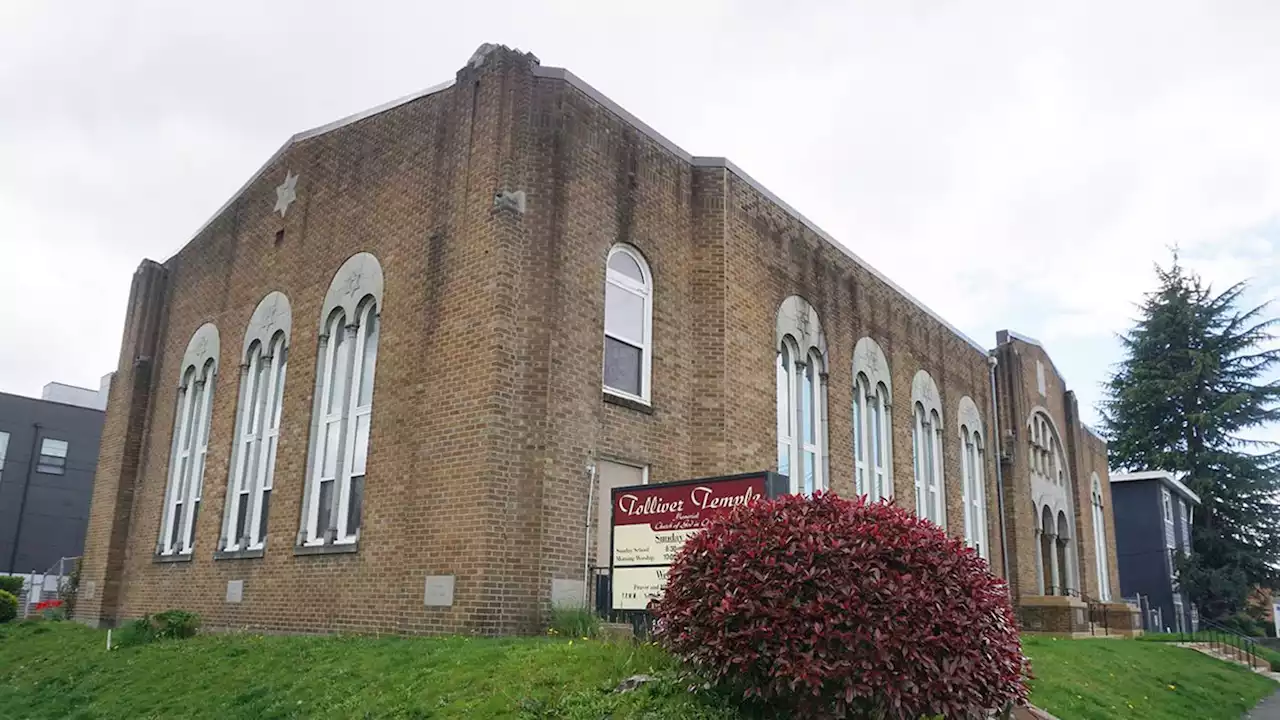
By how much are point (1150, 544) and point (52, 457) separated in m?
47.9

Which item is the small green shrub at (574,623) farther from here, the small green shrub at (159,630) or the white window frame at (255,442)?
the small green shrub at (159,630)

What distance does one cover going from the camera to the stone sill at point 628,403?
14109 millimetres

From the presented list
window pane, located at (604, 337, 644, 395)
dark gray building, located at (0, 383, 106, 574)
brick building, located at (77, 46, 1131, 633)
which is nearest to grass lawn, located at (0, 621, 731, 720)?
brick building, located at (77, 46, 1131, 633)

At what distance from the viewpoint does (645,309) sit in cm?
1528

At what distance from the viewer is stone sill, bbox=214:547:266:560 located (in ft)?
52.1

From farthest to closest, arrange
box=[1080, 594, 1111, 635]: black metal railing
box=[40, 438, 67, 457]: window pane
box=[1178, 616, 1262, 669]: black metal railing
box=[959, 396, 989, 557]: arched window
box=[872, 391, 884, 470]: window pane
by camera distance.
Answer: box=[40, 438, 67, 457]: window pane, box=[1080, 594, 1111, 635]: black metal railing, box=[1178, 616, 1262, 669]: black metal railing, box=[959, 396, 989, 557]: arched window, box=[872, 391, 884, 470]: window pane

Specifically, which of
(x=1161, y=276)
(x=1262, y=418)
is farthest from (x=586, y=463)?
(x=1161, y=276)

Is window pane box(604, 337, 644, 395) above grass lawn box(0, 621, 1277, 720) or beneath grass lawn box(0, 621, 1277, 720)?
above

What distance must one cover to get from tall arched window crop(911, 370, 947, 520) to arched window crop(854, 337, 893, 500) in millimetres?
1490

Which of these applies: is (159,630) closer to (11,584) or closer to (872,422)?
(872,422)

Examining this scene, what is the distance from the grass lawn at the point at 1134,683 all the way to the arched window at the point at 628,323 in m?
6.83

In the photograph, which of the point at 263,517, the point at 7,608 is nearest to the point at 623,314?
the point at 263,517

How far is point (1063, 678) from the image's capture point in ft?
47.3

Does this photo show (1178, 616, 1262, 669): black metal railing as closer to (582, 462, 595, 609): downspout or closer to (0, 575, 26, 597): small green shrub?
(582, 462, 595, 609): downspout
